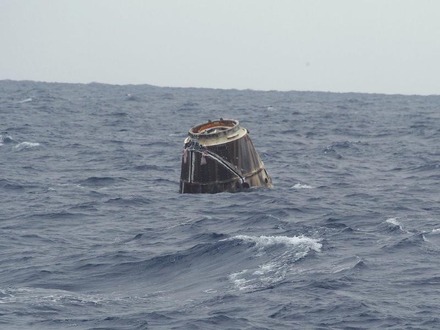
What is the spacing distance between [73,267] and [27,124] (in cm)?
5682

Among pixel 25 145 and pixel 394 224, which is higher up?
pixel 25 145

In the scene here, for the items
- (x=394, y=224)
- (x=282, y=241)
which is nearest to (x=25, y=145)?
(x=394, y=224)

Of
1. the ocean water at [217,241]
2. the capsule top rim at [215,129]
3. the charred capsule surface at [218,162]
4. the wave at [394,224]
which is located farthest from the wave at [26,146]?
the wave at [394,224]

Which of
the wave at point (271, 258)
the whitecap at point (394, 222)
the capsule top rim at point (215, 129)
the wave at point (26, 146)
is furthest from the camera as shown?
the wave at point (26, 146)

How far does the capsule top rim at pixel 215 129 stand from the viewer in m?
49.6

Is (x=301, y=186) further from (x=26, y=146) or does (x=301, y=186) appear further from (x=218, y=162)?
(x=26, y=146)

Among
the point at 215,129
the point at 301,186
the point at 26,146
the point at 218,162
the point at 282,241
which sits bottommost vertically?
the point at 282,241

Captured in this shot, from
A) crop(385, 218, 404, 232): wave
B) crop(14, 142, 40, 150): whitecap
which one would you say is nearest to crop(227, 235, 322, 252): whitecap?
crop(385, 218, 404, 232): wave

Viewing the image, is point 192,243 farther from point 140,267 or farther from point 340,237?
point 340,237

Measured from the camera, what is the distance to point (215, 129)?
51906 mm

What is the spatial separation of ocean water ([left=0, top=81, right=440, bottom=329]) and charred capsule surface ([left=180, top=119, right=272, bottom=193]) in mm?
938

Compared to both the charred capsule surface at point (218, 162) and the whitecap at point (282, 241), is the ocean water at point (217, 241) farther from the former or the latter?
the charred capsule surface at point (218, 162)

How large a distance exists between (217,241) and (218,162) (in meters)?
11.6

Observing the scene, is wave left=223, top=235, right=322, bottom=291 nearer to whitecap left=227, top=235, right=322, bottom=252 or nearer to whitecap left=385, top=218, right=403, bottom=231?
whitecap left=227, top=235, right=322, bottom=252
